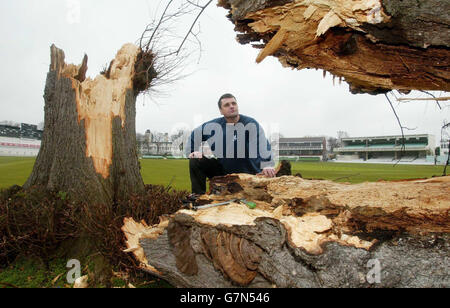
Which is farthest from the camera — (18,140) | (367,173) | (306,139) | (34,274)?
(306,139)

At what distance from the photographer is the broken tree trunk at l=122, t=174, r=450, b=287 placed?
162cm

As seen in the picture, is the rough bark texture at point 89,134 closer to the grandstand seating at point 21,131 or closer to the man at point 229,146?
the man at point 229,146

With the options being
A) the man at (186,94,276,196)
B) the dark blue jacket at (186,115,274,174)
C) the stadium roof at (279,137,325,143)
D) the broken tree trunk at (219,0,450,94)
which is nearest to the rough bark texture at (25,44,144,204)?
the man at (186,94,276,196)

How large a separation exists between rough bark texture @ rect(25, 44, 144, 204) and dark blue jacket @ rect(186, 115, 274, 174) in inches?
59.4

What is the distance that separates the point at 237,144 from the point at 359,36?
124 inches

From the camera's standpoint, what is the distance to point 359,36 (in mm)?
1761

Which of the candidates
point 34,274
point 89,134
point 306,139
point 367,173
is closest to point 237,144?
point 89,134

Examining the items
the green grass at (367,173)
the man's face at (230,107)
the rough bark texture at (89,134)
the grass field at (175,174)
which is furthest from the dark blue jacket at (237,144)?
the green grass at (367,173)

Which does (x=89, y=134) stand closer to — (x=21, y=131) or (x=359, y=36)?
(x=359, y=36)

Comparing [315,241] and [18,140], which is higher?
[18,140]

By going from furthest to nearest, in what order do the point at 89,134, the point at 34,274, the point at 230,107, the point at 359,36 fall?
the point at 230,107, the point at 89,134, the point at 34,274, the point at 359,36

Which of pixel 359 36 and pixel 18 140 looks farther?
pixel 18 140

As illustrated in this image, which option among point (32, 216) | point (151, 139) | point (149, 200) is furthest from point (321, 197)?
point (151, 139)

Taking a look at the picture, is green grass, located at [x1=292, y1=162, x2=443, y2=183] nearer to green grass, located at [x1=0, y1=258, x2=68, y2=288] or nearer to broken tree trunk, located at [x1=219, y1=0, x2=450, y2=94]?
broken tree trunk, located at [x1=219, y1=0, x2=450, y2=94]
